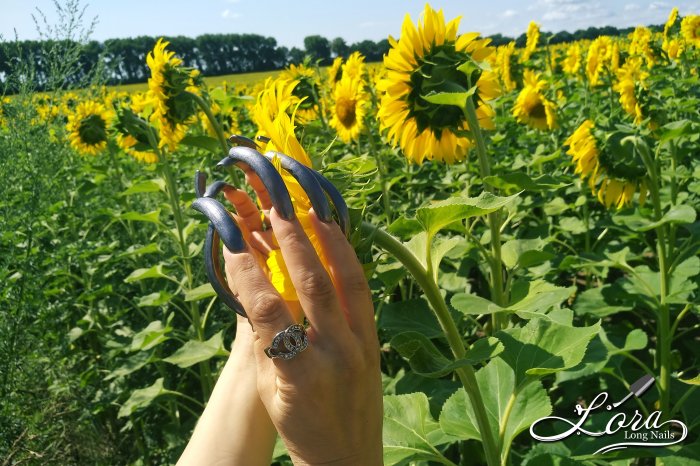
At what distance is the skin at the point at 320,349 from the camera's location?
0.69 metres

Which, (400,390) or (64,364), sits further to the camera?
(64,364)

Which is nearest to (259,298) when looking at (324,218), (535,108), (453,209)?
(324,218)

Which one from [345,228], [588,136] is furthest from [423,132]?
[345,228]

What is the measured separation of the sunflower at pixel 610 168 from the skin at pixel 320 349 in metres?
1.60

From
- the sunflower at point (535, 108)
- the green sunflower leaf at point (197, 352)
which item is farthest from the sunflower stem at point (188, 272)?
the sunflower at point (535, 108)

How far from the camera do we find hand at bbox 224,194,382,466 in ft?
2.27

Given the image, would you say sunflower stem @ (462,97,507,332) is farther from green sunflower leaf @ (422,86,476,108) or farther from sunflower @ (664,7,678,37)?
sunflower @ (664,7,678,37)

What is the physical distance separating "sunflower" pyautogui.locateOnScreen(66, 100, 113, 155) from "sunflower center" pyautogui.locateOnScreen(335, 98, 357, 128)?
1.64 metres

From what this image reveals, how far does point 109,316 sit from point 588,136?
8.14 feet

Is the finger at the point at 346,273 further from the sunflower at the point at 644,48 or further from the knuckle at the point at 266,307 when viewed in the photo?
the sunflower at the point at 644,48

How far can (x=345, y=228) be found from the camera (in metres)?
0.74

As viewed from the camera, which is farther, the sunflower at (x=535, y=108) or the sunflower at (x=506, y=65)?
the sunflower at (x=506, y=65)

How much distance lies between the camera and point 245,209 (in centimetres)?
87

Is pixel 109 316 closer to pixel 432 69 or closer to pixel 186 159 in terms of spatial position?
pixel 186 159
